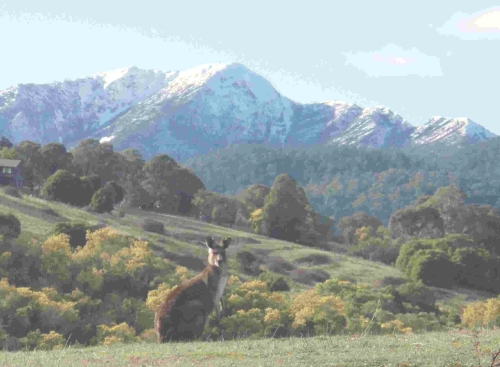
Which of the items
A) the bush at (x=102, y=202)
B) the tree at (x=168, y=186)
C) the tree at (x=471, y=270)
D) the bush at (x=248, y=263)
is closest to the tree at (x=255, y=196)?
the tree at (x=168, y=186)

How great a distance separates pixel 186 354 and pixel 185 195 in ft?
323

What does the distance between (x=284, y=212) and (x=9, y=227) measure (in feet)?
159

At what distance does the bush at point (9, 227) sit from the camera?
50.3 metres

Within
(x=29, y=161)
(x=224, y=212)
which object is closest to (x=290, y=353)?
(x=29, y=161)

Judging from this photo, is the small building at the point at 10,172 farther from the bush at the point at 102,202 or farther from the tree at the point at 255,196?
the tree at the point at 255,196

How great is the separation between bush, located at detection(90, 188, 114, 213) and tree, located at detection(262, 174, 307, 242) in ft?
74.7

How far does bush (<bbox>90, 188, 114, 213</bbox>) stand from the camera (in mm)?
78312

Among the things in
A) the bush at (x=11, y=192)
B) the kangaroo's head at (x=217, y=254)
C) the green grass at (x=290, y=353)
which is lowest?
the green grass at (x=290, y=353)

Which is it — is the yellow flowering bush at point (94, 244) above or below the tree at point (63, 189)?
below

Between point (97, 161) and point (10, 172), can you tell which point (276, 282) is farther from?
point (97, 161)

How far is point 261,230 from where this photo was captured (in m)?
94.9

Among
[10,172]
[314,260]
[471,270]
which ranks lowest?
[471,270]

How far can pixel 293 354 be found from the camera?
38.9 ft

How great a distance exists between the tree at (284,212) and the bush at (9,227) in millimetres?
44871
